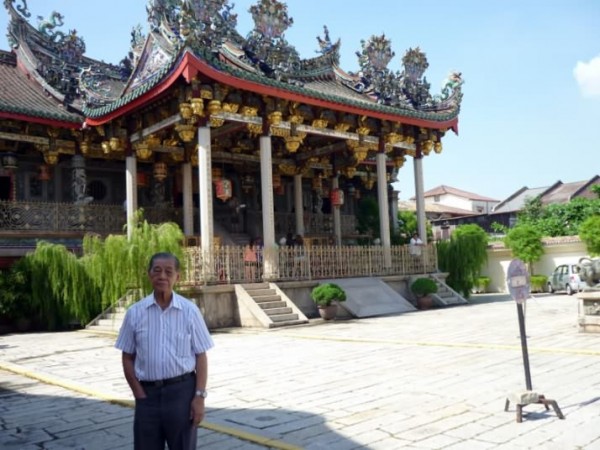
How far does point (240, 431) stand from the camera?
464 centimetres

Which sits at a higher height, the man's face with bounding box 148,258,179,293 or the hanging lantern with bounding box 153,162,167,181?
the hanging lantern with bounding box 153,162,167,181

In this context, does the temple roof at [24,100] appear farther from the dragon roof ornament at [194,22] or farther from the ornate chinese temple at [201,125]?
the dragon roof ornament at [194,22]

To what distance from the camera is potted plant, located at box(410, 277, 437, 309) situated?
16.5m

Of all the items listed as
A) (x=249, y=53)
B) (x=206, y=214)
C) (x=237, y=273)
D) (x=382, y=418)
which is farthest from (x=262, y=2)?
(x=382, y=418)

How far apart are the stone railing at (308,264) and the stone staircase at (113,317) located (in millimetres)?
1296

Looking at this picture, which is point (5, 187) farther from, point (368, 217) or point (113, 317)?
point (368, 217)

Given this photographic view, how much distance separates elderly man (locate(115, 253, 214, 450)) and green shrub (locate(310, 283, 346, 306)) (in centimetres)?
1069

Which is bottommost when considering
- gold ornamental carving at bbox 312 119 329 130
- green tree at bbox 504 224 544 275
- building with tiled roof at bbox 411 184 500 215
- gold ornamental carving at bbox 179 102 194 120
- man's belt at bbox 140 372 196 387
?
man's belt at bbox 140 372 196 387

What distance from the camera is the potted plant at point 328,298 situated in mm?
13852

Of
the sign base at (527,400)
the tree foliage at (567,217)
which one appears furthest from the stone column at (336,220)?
the sign base at (527,400)

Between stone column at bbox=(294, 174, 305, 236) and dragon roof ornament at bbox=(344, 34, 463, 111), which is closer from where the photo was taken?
dragon roof ornament at bbox=(344, 34, 463, 111)

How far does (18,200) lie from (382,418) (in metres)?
15.5

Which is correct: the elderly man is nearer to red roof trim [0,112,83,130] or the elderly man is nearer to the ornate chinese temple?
the ornate chinese temple

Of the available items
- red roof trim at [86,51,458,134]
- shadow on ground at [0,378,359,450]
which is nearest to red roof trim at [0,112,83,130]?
red roof trim at [86,51,458,134]
